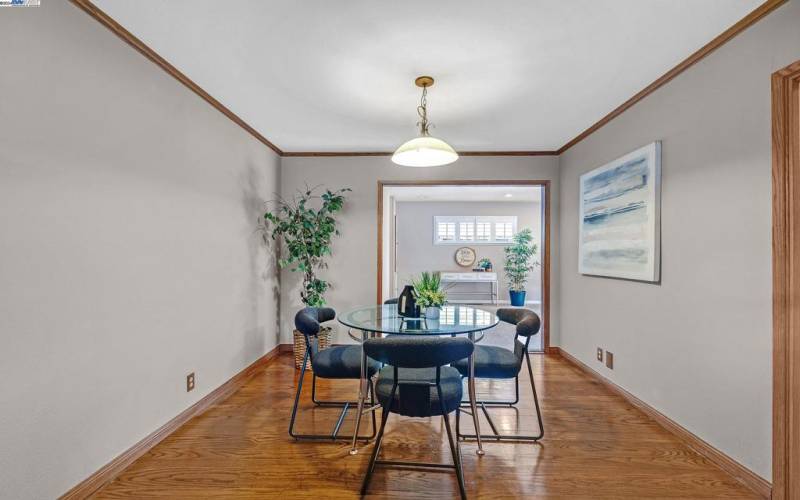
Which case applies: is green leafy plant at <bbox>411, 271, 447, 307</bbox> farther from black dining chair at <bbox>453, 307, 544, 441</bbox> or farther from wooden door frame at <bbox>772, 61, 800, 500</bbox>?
wooden door frame at <bbox>772, 61, 800, 500</bbox>

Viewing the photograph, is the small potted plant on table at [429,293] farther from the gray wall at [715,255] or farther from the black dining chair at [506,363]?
the gray wall at [715,255]

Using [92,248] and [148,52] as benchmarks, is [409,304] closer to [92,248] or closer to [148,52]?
[92,248]

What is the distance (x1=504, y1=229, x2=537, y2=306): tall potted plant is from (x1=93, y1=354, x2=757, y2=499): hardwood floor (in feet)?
16.6

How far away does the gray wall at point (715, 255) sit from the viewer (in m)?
1.78

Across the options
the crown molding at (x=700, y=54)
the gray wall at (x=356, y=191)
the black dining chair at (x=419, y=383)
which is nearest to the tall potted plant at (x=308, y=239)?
the gray wall at (x=356, y=191)

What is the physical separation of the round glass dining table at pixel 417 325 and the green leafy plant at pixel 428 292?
12 centimetres

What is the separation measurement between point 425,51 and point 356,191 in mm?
2311

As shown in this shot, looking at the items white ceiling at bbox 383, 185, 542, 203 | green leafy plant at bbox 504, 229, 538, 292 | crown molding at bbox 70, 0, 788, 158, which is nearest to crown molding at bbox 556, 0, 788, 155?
crown molding at bbox 70, 0, 788, 158

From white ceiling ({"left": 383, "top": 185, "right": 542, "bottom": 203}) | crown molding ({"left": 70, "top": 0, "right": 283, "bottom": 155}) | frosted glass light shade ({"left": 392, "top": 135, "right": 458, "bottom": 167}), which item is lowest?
frosted glass light shade ({"left": 392, "top": 135, "right": 458, "bottom": 167})

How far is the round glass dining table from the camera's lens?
2088mm

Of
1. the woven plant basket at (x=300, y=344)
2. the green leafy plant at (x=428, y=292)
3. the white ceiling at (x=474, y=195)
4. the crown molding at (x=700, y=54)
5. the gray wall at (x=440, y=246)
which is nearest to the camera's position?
the crown molding at (x=700, y=54)

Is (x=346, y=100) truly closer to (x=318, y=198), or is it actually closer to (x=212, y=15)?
(x=212, y=15)

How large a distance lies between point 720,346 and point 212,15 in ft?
10.7

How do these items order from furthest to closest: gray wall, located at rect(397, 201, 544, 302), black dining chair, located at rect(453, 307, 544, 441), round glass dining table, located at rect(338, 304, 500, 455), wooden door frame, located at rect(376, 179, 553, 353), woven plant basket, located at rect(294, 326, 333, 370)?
gray wall, located at rect(397, 201, 544, 302) → wooden door frame, located at rect(376, 179, 553, 353) → woven plant basket, located at rect(294, 326, 333, 370) → black dining chair, located at rect(453, 307, 544, 441) → round glass dining table, located at rect(338, 304, 500, 455)
